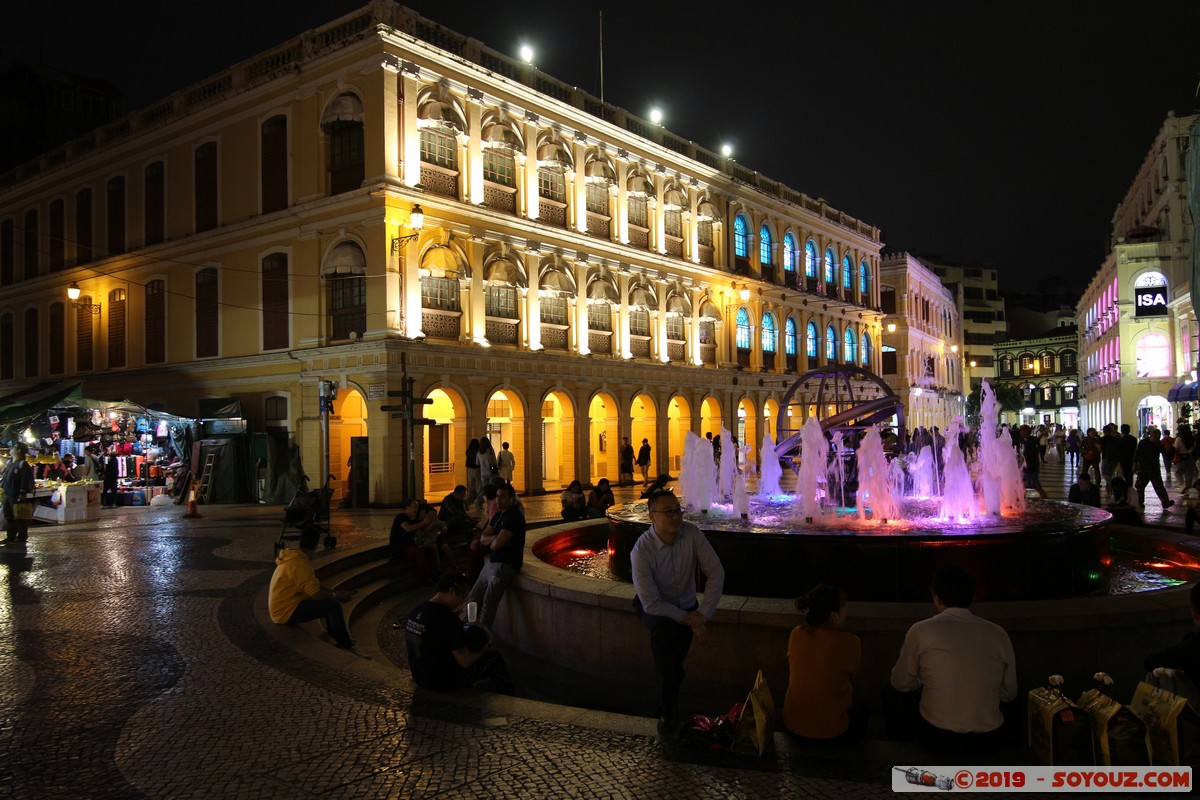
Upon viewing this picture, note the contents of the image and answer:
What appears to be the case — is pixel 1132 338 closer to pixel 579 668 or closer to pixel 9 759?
pixel 579 668

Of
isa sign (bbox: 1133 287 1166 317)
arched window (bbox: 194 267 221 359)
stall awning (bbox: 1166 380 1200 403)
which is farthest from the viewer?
isa sign (bbox: 1133 287 1166 317)

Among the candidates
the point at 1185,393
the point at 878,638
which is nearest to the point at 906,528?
the point at 878,638

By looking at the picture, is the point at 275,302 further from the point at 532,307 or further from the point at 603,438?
the point at 603,438

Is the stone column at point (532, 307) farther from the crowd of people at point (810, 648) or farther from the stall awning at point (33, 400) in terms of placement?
the crowd of people at point (810, 648)

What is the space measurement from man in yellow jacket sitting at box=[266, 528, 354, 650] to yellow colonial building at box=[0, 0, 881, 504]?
44.0 feet

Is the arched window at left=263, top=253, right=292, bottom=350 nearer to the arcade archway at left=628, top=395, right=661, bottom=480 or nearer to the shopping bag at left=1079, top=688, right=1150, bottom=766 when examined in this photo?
the arcade archway at left=628, top=395, right=661, bottom=480

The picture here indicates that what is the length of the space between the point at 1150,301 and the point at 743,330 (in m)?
23.2

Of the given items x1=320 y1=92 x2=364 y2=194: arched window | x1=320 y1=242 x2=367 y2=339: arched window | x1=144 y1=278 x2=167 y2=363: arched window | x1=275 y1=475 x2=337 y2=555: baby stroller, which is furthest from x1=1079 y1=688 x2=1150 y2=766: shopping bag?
x1=144 y1=278 x2=167 y2=363: arched window

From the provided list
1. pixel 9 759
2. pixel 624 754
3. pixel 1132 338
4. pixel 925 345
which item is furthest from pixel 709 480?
pixel 925 345

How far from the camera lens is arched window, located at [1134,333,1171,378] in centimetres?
4422

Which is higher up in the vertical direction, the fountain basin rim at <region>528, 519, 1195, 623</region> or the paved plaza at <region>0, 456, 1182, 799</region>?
the fountain basin rim at <region>528, 519, 1195, 623</region>

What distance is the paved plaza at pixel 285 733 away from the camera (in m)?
4.81

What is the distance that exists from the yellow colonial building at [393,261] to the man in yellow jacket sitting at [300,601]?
1342 centimetres

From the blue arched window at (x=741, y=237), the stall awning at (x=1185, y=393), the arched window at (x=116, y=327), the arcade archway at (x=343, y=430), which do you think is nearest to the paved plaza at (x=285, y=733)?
the arcade archway at (x=343, y=430)
